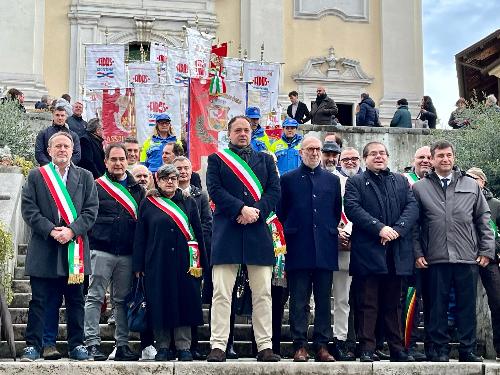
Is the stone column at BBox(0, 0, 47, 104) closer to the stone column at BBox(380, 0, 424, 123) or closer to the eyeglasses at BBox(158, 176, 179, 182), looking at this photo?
the stone column at BBox(380, 0, 424, 123)

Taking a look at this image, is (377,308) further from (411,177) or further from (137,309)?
(137,309)

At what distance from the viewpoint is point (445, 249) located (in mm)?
8570

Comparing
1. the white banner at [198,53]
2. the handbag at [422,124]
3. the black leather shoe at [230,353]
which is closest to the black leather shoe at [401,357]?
the black leather shoe at [230,353]

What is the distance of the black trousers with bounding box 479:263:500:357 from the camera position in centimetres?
884

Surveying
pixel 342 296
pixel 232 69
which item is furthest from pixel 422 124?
pixel 342 296

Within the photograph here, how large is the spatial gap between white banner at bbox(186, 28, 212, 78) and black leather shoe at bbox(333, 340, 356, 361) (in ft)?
30.0

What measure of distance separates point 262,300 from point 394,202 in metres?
1.54

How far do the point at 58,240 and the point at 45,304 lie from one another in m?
0.59

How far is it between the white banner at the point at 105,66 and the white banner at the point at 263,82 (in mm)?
2443

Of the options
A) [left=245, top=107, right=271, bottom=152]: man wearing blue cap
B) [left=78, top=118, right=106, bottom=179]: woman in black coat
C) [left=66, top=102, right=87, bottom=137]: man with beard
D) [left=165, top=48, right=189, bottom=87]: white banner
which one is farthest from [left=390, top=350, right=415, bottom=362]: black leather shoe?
[left=165, top=48, right=189, bottom=87]: white banner

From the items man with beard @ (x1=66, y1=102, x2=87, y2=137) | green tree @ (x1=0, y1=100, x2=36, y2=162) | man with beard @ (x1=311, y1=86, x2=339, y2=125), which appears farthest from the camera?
man with beard @ (x1=311, y1=86, x2=339, y2=125)

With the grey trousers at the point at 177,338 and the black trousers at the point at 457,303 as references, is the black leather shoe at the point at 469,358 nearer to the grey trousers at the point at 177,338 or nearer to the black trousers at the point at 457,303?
the black trousers at the point at 457,303

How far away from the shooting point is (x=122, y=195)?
29.1 feet

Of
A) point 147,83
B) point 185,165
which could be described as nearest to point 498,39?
point 147,83
